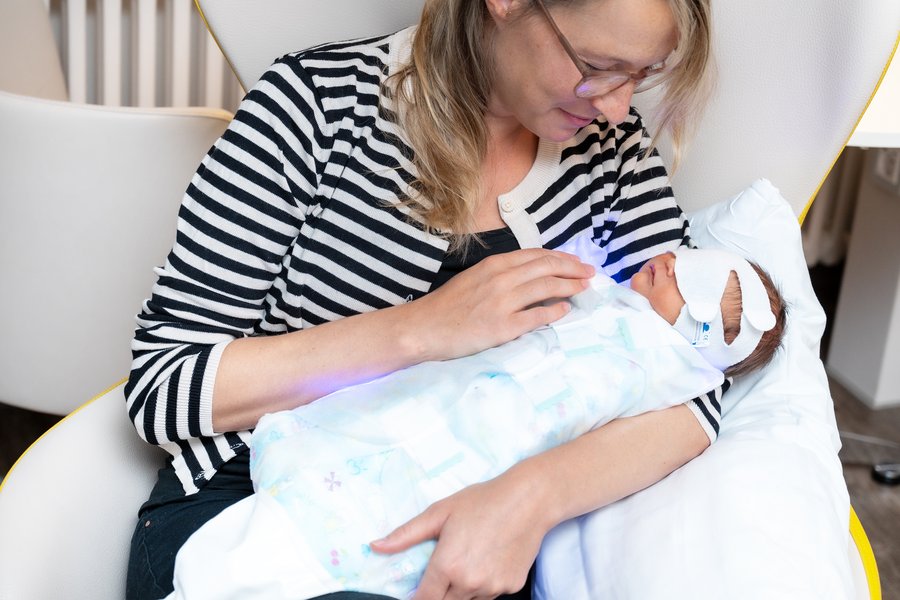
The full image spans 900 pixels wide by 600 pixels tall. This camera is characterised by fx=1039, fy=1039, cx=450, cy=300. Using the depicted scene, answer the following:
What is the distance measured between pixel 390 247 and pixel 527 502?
1.04ft

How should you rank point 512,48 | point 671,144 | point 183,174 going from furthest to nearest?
1. point 183,174
2. point 671,144
3. point 512,48

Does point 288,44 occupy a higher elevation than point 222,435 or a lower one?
higher

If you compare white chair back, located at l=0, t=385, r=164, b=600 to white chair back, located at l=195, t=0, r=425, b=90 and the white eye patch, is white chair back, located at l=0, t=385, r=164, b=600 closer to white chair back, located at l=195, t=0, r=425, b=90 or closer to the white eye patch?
white chair back, located at l=195, t=0, r=425, b=90

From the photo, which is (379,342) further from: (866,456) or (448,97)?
(866,456)

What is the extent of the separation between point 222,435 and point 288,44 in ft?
1.73

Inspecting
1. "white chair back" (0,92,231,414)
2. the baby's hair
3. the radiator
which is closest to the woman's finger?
the baby's hair

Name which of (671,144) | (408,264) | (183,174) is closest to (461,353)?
(408,264)

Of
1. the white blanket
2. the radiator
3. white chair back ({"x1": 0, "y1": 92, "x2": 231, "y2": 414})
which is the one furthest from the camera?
the radiator

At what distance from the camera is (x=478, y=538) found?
0.96m

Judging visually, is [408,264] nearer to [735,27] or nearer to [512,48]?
[512,48]

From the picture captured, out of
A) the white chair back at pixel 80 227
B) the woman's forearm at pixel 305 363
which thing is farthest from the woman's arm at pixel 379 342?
the white chair back at pixel 80 227

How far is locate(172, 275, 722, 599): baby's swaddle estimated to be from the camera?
0.93m

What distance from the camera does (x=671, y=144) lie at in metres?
Answer: 1.31

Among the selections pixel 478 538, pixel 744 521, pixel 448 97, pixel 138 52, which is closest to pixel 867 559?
pixel 744 521
